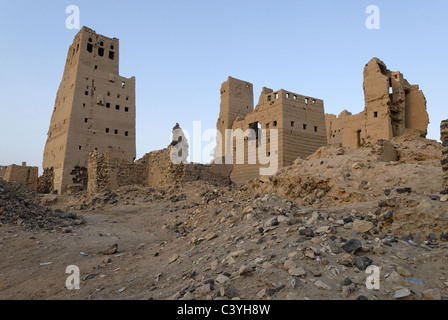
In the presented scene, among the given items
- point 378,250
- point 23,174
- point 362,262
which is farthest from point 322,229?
point 23,174

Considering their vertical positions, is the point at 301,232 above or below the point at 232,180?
below

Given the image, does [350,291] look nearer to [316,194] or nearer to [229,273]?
[229,273]

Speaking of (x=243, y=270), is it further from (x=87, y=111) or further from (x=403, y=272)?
(x=87, y=111)

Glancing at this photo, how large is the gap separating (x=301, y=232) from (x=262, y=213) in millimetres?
1859

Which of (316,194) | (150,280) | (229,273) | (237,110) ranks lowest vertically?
(150,280)

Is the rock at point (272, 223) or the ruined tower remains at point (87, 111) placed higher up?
the ruined tower remains at point (87, 111)

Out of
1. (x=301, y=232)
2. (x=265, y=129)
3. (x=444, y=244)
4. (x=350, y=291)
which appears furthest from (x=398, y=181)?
(x=265, y=129)

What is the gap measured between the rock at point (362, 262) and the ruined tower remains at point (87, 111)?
82.2 feet

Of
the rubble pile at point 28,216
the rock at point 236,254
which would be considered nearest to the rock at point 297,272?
the rock at point 236,254

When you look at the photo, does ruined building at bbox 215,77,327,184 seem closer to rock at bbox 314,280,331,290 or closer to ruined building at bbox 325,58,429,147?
ruined building at bbox 325,58,429,147

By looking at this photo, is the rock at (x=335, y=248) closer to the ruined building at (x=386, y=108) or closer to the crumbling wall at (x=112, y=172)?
the ruined building at (x=386, y=108)

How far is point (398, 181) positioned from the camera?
7.70 m

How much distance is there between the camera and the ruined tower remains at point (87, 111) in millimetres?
25922

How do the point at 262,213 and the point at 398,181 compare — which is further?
the point at 398,181
